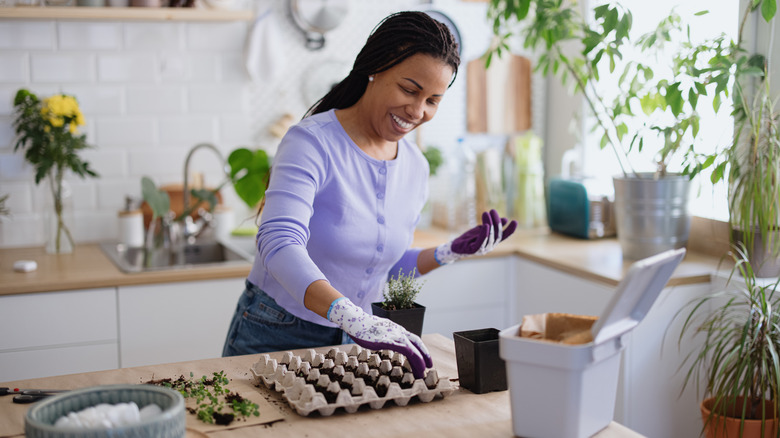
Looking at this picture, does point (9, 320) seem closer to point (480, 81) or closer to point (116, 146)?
point (116, 146)

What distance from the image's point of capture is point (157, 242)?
2979 millimetres

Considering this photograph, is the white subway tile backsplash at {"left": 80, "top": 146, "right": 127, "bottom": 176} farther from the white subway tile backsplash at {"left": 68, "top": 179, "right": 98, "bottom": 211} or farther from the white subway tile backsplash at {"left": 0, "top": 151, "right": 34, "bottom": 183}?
the white subway tile backsplash at {"left": 0, "top": 151, "right": 34, "bottom": 183}

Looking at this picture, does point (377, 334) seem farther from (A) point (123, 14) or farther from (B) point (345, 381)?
(A) point (123, 14)

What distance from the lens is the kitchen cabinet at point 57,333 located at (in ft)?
7.84

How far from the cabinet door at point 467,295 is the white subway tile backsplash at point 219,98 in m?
1.08

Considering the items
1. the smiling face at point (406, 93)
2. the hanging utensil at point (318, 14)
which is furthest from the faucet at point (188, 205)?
the smiling face at point (406, 93)

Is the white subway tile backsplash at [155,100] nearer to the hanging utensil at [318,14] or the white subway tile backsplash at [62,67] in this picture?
the white subway tile backsplash at [62,67]

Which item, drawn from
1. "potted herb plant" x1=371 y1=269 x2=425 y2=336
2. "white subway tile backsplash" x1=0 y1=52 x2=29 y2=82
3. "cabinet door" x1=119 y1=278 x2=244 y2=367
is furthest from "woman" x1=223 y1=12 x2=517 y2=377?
"white subway tile backsplash" x1=0 y1=52 x2=29 y2=82

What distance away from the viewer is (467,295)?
294 cm

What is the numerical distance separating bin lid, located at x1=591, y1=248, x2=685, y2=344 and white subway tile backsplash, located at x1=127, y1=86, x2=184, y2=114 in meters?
2.30

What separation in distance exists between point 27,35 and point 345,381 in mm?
2212

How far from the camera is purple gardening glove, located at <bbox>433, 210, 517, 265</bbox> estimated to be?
180cm

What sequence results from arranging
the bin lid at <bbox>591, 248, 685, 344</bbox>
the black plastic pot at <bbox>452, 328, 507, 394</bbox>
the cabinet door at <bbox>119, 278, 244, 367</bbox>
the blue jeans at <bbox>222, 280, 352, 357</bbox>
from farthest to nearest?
1. the cabinet door at <bbox>119, 278, 244, 367</bbox>
2. the blue jeans at <bbox>222, 280, 352, 357</bbox>
3. the black plastic pot at <bbox>452, 328, 507, 394</bbox>
4. the bin lid at <bbox>591, 248, 685, 344</bbox>

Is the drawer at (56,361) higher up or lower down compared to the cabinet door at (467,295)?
lower down
